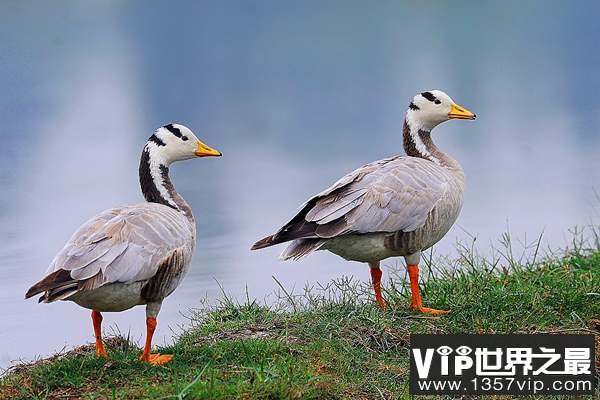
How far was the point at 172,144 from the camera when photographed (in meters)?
7.54

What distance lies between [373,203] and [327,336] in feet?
3.36

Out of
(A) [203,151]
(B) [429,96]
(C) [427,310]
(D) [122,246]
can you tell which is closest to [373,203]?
(C) [427,310]

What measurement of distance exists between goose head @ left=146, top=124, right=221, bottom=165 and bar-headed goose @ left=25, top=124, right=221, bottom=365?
1.36ft

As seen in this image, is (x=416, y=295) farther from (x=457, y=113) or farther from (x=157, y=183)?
(x=157, y=183)

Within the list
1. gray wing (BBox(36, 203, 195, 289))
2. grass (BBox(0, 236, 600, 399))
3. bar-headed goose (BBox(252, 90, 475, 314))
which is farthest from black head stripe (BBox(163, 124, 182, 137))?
grass (BBox(0, 236, 600, 399))

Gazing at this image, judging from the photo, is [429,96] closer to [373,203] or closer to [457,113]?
[457,113]

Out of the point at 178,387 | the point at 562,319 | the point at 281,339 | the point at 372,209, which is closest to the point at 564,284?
the point at 562,319

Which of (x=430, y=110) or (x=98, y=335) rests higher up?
(x=430, y=110)

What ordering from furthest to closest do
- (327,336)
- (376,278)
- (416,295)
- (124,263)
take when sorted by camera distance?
1. (376,278)
2. (416,295)
3. (327,336)
4. (124,263)

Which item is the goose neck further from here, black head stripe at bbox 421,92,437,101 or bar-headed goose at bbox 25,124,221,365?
black head stripe at bbox 421,92,437,101

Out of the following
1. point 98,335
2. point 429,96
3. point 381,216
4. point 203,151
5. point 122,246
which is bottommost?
point 98,335

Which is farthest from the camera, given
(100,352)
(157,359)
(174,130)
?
(174,130)

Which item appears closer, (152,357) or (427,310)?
(152,357)

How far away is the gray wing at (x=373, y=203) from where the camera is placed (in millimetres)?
7402
